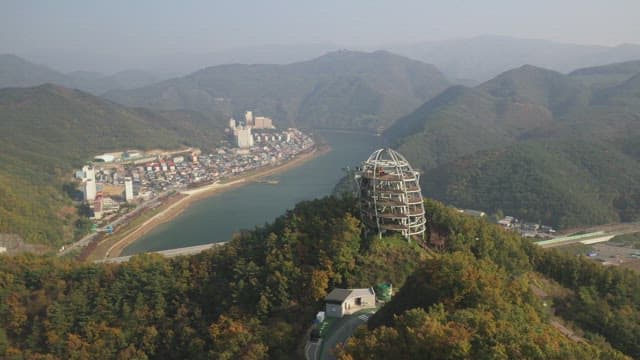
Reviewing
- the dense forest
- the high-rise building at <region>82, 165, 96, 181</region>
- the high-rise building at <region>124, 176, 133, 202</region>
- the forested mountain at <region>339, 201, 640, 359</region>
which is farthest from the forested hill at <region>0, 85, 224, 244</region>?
the forested mountain at <region>339, 201, 640, 359</region>

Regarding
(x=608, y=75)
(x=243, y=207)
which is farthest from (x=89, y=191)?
(x=608, y=75)

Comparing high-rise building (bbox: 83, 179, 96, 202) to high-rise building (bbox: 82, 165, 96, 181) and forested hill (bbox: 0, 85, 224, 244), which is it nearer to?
high-rise building (bbox: 82, 165, 96, 181)

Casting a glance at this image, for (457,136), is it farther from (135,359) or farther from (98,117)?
(135,359)

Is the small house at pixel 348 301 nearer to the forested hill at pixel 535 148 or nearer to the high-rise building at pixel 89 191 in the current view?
the forested hill at pixel 535 148

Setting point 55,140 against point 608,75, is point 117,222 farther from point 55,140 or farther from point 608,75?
point 608,75

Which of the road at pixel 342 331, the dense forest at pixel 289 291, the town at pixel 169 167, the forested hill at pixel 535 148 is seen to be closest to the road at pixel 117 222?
the town at pixel 169 167
